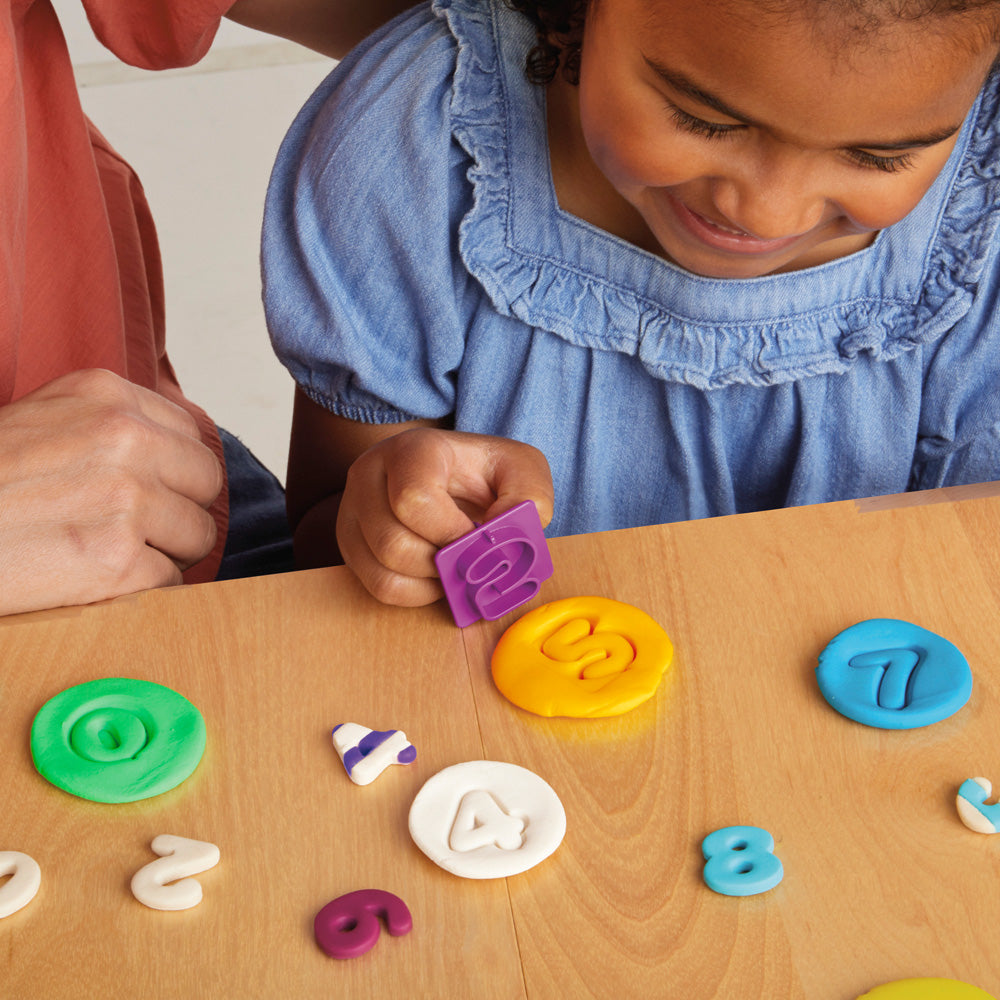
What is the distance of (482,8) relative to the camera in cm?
76

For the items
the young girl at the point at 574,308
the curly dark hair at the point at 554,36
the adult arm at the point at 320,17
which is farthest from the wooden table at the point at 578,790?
the adult arm at the point at 320,17

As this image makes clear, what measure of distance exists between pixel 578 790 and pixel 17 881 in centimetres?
22

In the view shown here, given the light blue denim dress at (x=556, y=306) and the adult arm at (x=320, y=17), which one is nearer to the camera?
the light blue denim dress at (x=556, y=306)

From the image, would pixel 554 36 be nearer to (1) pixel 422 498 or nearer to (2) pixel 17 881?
(1) pixel 422 498

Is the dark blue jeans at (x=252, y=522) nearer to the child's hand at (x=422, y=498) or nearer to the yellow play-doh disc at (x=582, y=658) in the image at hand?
the child's hand at (x=422, y=498)

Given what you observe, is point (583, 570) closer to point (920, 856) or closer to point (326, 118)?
point (920, 856)

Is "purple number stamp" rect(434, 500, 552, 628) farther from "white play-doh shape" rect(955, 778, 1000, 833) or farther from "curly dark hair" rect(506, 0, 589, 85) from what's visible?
"curly dark hair" rect(506, 0, 589, 85)

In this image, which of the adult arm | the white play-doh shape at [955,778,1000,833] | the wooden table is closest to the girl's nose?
the wooden table

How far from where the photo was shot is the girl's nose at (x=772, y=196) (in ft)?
1.82

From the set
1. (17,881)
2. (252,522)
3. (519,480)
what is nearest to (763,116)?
(519,480)

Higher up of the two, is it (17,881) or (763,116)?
(763,116)

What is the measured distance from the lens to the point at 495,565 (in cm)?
55

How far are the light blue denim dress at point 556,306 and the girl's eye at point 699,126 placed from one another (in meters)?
0.19

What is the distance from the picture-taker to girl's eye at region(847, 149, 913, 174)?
1.84 ft
